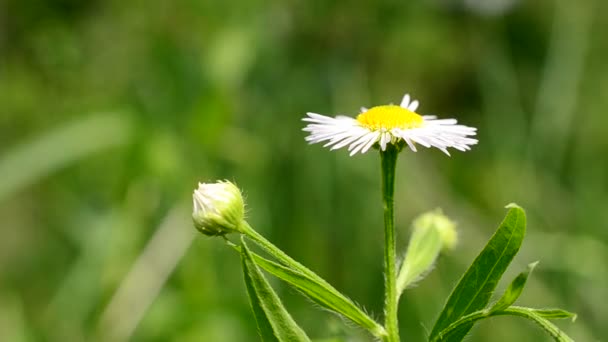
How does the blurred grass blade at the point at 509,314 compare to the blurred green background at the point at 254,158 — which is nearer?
the blurred grass blade at the point at 509,314

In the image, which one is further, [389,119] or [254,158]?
[254,158]

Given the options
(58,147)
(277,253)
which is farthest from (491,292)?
(58,147)

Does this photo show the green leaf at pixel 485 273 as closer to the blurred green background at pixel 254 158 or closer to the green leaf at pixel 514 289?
the green leaf at pixel 514 289

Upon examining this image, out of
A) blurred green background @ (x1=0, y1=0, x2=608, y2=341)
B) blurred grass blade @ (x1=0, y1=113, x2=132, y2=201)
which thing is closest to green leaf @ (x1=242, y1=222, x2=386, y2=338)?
blurred green background @ (x1=0, y1=0, x2=608, y2=341)

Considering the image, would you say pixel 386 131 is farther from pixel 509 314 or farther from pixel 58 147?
pixel 58 147

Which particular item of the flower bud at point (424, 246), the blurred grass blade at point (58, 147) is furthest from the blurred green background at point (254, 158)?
the flower bud at point (424, 246)

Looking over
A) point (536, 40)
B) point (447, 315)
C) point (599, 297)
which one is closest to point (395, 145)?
point (447, 315)
